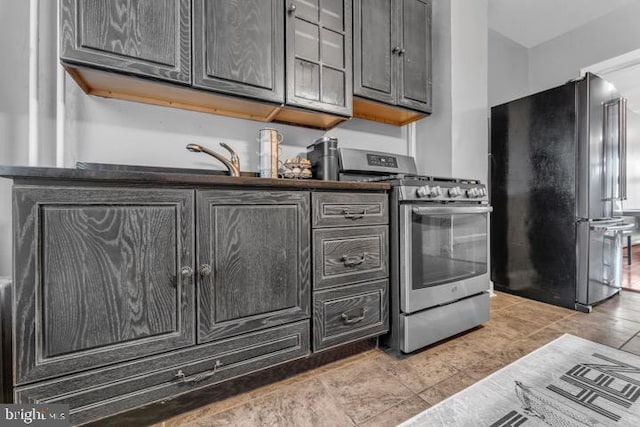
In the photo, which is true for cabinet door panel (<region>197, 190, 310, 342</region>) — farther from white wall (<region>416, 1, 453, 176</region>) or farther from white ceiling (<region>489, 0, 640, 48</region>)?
white ceiling (<region>489, 0, 640, 48</region>)

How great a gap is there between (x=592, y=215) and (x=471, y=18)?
1.81 meters

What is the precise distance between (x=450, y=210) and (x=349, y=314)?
80 cm

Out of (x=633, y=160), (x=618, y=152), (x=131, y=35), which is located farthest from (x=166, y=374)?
(x=633, y=160)

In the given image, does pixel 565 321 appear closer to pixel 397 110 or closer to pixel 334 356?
pixel 334 356

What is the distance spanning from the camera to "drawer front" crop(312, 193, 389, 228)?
1272mm

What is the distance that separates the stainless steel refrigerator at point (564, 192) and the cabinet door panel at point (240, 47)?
2170mm

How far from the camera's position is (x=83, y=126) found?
4.48ft

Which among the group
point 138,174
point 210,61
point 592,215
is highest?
point 210,61

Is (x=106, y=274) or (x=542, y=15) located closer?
(x=106, y=274)

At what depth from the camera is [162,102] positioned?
4.96ft

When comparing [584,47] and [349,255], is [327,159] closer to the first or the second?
[349,255]

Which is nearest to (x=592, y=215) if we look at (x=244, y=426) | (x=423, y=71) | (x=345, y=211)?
(x=423, y=71)

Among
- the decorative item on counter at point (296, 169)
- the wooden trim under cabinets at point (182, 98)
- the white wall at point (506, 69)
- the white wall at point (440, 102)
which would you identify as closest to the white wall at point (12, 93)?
the wooden trim under cabinets at point (182, 98)

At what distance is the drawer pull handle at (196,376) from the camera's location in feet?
3.26
